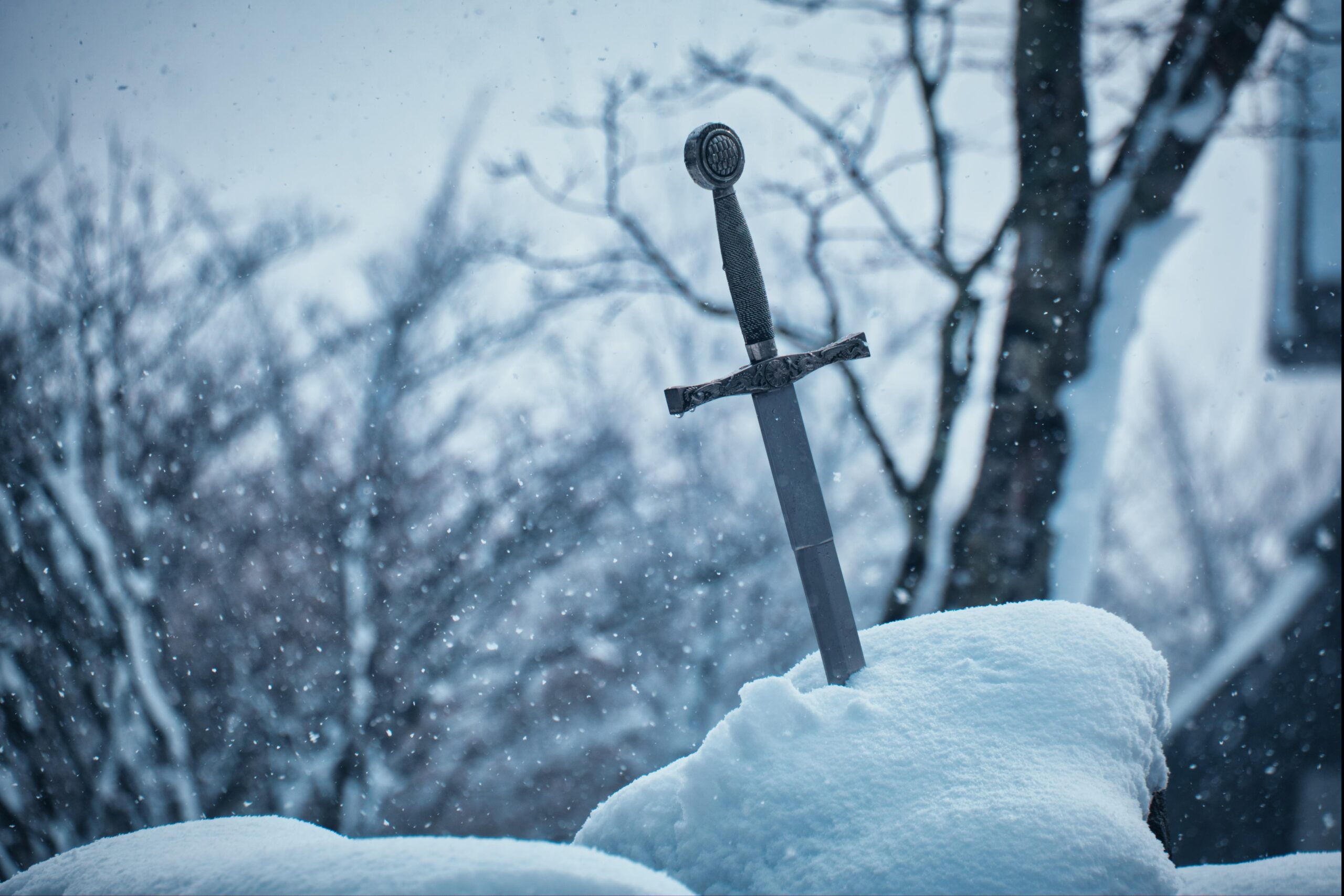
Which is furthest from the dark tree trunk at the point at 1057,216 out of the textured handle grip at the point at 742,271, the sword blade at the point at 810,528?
the textured handle grip at the point at 742,271

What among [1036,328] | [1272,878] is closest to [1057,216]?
[1036,328]

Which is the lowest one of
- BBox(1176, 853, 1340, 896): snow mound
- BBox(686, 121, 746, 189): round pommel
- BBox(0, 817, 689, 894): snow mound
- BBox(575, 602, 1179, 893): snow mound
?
BBox(1176, 853, 1340, 896): snow mound

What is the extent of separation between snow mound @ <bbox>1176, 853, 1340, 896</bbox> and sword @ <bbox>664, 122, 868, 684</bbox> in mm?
1001

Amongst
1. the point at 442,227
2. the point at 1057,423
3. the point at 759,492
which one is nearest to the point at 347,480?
the point at 442,227

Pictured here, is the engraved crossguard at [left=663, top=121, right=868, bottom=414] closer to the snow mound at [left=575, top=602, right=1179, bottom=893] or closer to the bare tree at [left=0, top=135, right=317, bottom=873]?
the snow mound at [left=575, top=602, right=1179, bottom=893]

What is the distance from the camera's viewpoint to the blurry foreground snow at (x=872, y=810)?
2.67ft

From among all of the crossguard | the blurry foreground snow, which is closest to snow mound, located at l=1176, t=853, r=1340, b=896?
the blurry foreground snow

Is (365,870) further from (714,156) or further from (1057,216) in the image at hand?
(1057,216)

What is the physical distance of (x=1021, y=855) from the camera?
89cm

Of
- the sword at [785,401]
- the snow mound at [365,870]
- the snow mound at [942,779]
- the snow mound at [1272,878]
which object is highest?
the sword at [785,401]

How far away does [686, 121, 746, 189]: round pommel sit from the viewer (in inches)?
48.6

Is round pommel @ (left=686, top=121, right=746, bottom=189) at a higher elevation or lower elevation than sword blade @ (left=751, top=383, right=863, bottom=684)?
higher

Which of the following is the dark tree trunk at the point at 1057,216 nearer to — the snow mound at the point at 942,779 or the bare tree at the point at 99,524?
the snow mound at the point at 942,779

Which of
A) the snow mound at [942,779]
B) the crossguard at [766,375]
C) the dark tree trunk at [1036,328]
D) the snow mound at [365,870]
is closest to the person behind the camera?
the snow mound at [365,870]
